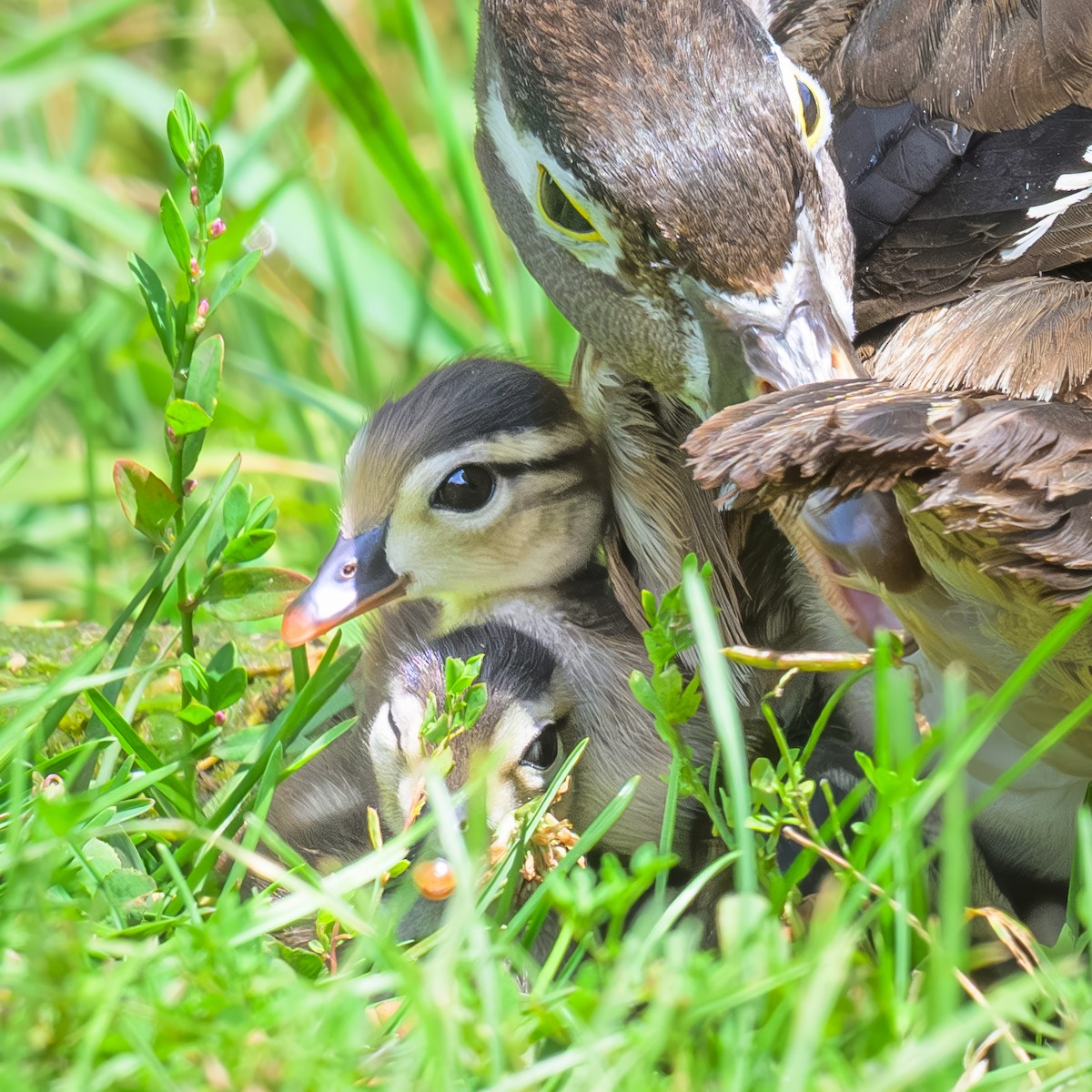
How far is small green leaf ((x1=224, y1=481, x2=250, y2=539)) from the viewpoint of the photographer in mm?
1570

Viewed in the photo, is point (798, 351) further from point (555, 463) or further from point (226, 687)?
point (226, 687)

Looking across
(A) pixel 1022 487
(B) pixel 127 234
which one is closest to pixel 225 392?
(B) pixel 127 234

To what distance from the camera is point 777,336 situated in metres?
1.53

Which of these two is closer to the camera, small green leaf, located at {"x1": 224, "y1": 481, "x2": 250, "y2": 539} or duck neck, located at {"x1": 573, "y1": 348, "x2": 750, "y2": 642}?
small green leaf, located at {"x1": 224, "y1": 481, "x2": 250, "y2": 539}

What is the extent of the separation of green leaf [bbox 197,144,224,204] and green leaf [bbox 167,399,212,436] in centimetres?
22

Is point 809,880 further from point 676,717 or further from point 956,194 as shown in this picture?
point 956,194

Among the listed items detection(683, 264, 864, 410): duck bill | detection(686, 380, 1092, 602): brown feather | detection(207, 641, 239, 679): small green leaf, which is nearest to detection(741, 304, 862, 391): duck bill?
detection(683, 264, 864, 410): duck bill

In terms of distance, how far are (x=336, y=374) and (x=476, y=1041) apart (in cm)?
267

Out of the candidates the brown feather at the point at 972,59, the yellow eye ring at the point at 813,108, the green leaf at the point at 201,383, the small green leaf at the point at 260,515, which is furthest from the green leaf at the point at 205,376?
the brown feather at the point at 972,59

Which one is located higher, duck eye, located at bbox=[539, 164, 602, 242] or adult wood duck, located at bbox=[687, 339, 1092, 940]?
duck eye, located at bbox=[539, 164, 602, 242]

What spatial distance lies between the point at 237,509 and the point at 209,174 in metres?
0.36

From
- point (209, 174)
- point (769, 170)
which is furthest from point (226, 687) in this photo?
point (769, 170)

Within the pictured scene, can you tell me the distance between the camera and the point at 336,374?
11.5 ft

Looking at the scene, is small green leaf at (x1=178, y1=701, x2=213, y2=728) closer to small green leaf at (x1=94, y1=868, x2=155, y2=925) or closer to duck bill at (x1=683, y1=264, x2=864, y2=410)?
small green leaf at (x1=94, y1=868, x2=155, y2=925)
